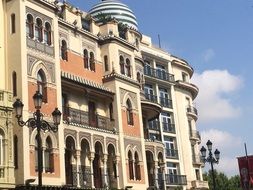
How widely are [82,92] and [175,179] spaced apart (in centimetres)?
1963

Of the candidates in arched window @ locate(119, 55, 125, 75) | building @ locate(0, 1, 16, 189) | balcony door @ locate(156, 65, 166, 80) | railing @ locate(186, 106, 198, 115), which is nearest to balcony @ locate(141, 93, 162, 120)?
arched window @ locate(119, 55, 125, 75)

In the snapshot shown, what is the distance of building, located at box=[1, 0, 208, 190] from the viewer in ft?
89.1

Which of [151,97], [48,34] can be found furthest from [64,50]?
[151,97]

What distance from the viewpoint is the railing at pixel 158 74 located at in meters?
49.9

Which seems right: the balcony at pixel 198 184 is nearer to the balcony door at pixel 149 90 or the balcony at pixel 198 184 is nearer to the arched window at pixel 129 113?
the balcony door at pixel 149 90

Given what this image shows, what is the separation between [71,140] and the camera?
3005 centimetres

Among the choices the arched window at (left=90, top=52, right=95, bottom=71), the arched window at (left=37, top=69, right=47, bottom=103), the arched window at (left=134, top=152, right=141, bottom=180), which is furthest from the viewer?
the arched window at (left=134, top=152, right=141, bottom=180)

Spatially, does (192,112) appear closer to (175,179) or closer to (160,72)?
(160,72)

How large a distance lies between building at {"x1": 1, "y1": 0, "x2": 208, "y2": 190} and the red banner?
675 centimetres

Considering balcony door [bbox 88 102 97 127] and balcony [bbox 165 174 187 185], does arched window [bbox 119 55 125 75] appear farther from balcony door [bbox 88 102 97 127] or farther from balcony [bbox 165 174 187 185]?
balcony [bbox 165 174 187 185]

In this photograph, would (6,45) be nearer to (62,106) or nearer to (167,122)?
(62,106)

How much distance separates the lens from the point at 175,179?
159 feet

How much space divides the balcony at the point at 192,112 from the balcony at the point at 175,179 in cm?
782

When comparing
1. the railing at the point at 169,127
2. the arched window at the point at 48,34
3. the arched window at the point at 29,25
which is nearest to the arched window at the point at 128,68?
the arched window at the point at 48,34
